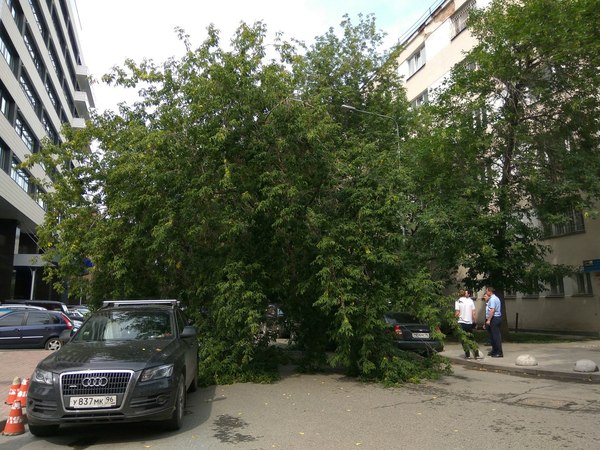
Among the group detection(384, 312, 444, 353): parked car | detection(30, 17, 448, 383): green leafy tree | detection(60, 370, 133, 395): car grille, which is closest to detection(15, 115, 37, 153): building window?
detection(30, 17, 448, 383): green leafy tree

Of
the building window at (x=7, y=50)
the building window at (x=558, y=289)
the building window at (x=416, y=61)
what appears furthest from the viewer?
the building window at (x=416, y=61)

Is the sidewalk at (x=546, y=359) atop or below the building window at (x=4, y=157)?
below

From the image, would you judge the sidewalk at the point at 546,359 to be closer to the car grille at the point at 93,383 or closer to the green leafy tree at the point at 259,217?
the green leafy tree at the point at 259,217

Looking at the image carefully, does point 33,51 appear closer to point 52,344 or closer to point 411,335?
point 52,344

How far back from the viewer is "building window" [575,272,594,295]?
840 inches

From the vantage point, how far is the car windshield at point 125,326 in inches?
297

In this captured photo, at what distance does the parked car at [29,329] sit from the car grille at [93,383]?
505 inches

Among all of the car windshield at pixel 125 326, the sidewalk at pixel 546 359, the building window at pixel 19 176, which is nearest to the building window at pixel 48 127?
the building window at pixel 19 176

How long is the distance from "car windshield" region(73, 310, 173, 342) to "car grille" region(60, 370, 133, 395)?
132 cm

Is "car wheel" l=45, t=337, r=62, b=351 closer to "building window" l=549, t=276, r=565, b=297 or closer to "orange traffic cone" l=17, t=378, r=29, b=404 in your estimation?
"orange traffic cone" l=17, t=378, r=29, b=404

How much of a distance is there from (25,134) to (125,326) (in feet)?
109

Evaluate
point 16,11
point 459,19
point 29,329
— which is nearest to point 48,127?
point 16,11

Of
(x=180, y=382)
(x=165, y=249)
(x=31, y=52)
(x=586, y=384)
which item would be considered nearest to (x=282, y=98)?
(x=165, y=249)

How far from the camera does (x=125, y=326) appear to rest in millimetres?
7754
